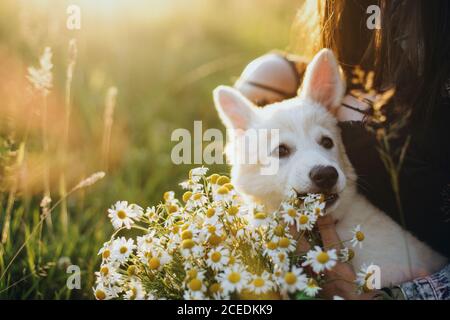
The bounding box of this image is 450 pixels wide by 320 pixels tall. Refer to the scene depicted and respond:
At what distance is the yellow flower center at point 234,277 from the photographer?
5.54 ft

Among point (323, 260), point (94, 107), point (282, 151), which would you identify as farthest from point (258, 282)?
point (94, 107)

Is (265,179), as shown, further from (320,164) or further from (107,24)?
(107,24)

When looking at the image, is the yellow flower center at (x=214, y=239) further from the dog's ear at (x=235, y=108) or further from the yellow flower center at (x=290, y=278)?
the dog's ear at (x=235, y=108)

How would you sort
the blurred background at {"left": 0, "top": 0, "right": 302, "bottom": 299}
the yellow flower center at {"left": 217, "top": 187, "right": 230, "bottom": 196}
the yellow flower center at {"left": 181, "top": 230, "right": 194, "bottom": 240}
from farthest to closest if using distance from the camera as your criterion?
1. the blurred background at {"left": 0, "top": 0, "right": 302, "bottom": 299}
2. the yellow flower center at {"left": 217, "top": 187, "right": 230, "bottom": 196}
3. the yellow flower center at {"left": 181, "top": 230, "right": 194, "bottom": 240}

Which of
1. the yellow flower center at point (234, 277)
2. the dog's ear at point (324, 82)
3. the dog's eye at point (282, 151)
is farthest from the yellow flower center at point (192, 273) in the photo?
the dog's ear at point (324, 82)

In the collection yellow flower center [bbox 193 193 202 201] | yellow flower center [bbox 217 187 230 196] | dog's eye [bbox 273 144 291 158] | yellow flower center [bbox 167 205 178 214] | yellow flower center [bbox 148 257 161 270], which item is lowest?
yellow flower center [bbox 148 257 161 270]

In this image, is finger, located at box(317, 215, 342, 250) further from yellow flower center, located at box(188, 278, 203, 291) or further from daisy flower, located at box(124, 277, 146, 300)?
daisy flower, located at box(124, 277, 146, 300)

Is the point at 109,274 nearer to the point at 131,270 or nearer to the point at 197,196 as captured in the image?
the point at 131,270

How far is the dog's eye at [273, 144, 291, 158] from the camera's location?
7.65ft

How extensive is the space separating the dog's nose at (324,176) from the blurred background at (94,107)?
4.10ft

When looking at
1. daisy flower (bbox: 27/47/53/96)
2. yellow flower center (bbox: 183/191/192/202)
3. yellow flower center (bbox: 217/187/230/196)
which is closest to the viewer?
yellow flower center (bbox: 217/187/230/196)

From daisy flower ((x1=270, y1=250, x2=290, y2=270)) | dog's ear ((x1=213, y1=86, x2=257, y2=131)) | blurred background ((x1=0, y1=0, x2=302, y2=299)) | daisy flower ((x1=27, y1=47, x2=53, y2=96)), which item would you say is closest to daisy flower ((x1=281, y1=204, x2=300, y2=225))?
daisy flower ((x1=270, y1=250, x2=290, y2=270))

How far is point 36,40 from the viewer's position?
3.05 m

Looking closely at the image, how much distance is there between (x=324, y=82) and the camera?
2.47 meters
